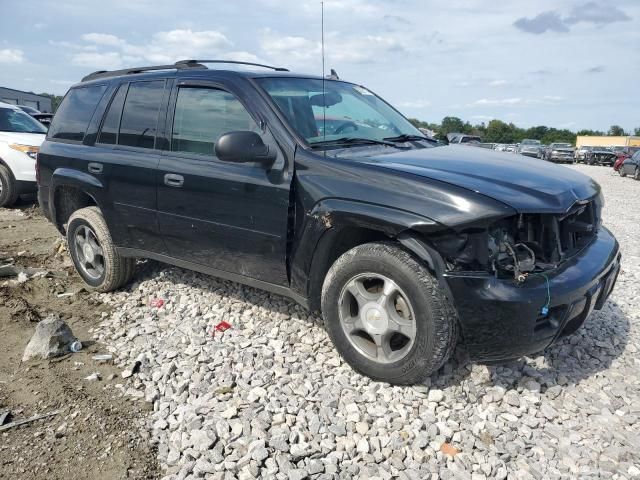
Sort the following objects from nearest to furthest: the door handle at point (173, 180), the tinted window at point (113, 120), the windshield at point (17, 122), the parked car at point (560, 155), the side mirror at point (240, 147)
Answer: the side mirror at point (240, 147)
the door handle at point (173, 180)
the tinted window at point (113, 120)
the windshield at point (17, 122)
the parked car at point (560, 155)

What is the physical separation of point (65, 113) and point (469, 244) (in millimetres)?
4126

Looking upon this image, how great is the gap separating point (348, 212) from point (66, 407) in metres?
2.02

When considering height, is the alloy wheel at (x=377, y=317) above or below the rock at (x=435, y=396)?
above

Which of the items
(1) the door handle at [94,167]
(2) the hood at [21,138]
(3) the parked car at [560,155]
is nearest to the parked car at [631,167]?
(3) the parked car at [560,155]

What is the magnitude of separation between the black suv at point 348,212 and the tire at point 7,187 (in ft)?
18.4

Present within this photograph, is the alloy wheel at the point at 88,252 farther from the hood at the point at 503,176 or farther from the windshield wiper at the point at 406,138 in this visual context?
the hood at the point at 503,176

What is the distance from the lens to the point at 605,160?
114 feet

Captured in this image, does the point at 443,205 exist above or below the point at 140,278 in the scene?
above

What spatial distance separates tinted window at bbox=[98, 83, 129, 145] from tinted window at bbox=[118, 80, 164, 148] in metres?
0.07

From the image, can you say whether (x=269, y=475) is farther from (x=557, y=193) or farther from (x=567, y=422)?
(x=557, y=193)

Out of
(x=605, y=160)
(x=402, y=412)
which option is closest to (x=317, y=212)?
(x=402, y=412)

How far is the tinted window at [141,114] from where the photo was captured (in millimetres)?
4098

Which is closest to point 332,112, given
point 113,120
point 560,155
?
point 113,120

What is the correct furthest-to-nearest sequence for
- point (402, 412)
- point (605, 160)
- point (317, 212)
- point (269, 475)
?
point (605, 160)
point (317, 212)
point (402, 412)
point (269, 475)
